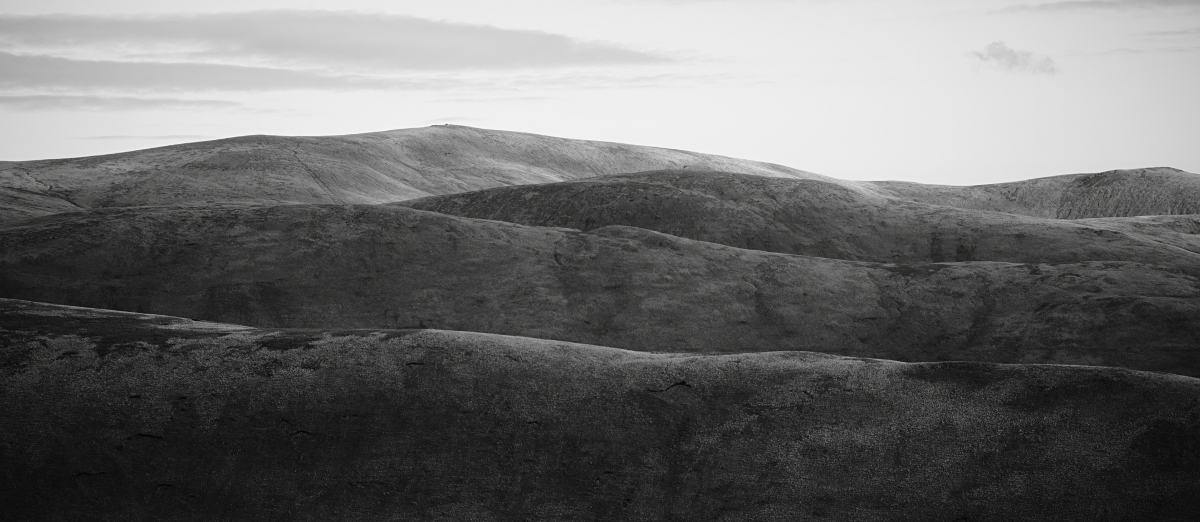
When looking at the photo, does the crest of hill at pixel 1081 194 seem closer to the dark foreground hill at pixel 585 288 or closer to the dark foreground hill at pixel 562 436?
the dark foreground hill at pixel 585 288

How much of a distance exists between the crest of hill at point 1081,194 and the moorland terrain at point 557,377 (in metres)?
26.3

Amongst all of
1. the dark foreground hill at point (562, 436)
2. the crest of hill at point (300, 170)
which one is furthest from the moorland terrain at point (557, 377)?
the crest of hill at point (300, 170)

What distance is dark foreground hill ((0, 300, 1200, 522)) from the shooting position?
8555 mm

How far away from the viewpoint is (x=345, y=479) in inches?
351

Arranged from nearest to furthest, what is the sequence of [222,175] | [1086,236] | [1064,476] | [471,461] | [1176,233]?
1. [1064,476]
2. [471,461]
3. [1086,236]
4. [1176,233]
5. [222,175]

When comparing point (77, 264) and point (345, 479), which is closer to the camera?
point (345, 479)

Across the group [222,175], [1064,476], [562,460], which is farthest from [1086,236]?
[222,175]

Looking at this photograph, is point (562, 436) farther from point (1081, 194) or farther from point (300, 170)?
point (1081, 194)

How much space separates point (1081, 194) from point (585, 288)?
37.3 m

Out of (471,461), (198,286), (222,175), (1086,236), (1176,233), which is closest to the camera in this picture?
(471,461)

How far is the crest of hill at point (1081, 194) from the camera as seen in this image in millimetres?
43844

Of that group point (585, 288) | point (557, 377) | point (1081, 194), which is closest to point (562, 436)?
point (557, 377)

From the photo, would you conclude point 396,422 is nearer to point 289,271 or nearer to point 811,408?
point 811,408

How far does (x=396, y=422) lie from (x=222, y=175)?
2514 centimetres
